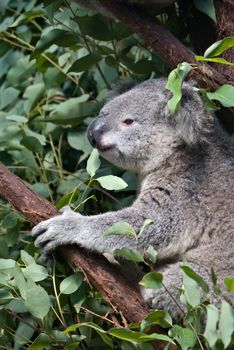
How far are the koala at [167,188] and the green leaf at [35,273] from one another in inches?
6.0

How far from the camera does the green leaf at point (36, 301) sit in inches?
135

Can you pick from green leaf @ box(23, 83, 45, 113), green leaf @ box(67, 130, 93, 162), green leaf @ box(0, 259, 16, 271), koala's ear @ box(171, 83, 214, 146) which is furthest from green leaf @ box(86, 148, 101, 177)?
green leaf @ box(23, 83, 45, 113)

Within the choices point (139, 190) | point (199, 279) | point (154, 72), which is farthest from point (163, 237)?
point (154, 72)

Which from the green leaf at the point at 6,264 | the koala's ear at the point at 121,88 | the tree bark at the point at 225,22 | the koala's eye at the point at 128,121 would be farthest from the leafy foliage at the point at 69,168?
the koala's eye at the point at 128,121

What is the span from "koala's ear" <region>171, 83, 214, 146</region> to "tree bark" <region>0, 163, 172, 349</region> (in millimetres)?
778

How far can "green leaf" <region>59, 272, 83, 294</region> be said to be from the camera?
11.9 ft

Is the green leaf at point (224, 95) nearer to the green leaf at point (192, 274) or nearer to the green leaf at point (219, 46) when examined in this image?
the green leaf at point (219, 46)

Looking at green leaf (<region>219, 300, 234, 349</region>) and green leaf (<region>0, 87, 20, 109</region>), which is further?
green leaf (<region>0, 87, 20, 109</region>)

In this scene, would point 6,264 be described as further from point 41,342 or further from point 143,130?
point 143,130

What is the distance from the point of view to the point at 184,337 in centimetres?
322

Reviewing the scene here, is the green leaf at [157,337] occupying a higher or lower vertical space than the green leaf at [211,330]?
lower

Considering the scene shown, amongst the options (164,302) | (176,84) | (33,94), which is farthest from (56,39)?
(164,302)

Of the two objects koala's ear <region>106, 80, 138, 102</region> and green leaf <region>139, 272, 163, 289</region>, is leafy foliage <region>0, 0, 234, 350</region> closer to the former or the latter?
green leaf <region>139, 272, 163, 289</region>

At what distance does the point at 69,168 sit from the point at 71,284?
197 cm
